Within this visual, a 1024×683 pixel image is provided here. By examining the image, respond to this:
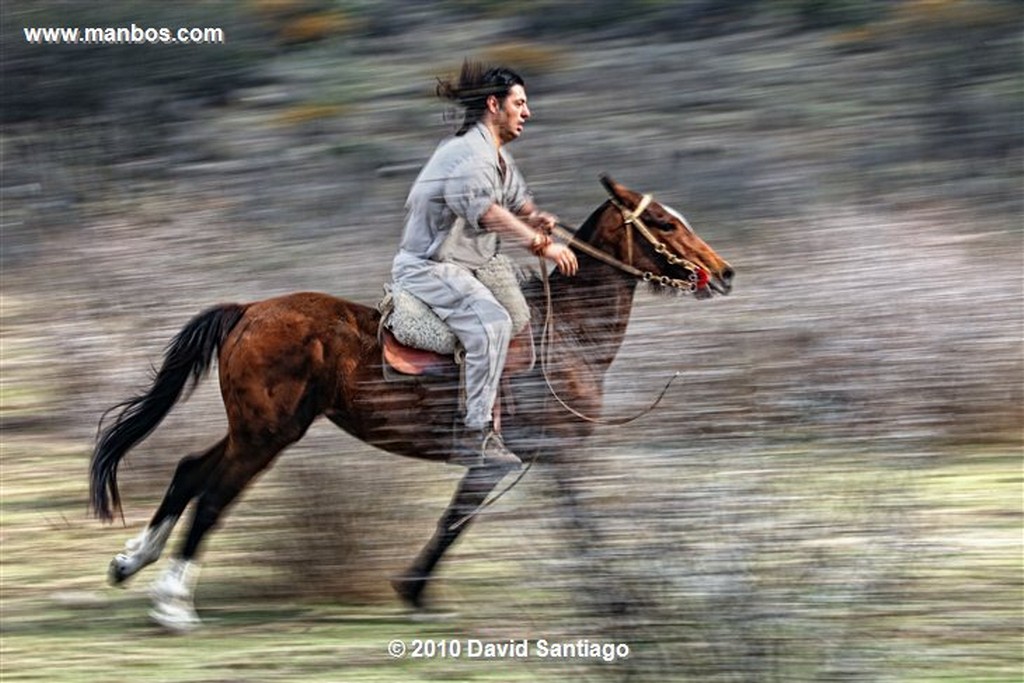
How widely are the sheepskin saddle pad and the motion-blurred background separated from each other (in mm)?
383

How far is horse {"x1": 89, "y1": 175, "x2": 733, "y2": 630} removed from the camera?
22.2ft

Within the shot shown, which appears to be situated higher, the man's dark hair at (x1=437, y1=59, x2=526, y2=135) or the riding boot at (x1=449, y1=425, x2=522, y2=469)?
the man's dark hair at (x1=437, y1=59, x2=526, y2=135)

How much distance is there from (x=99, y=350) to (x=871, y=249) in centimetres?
371

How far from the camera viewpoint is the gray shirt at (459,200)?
665cm

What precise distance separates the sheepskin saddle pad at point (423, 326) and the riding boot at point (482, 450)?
12.3 inches

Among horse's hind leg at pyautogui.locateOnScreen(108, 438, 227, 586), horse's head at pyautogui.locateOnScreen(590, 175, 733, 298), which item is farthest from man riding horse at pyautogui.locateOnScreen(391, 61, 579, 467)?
horse's hind leg at pyautogui.locateOnScreen(108, 438, 227, 586)

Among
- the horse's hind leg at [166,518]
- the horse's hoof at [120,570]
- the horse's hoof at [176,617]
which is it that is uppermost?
the horse's hind leg at [166,518]

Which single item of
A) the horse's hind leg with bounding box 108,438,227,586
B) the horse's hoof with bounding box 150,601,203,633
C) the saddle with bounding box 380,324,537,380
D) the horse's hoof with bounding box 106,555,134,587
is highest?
the saddle with bounding box 380,324,537,380

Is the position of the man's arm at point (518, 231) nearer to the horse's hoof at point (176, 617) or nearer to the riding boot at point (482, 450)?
the riding boot at point (482, 450)

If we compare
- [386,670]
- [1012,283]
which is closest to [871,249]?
[1012,283]

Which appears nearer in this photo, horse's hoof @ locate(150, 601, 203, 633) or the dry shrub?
horse's hoof @ locate(150, 601, 203, 633)

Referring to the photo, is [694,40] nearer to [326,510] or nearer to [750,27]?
[750,27]

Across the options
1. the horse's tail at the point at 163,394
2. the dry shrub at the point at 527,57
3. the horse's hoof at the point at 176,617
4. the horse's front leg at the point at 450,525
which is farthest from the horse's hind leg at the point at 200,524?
the dry shrub at the point at 527,57

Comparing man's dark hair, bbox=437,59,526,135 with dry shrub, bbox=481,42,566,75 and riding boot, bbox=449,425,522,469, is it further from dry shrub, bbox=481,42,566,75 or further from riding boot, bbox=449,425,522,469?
dry shrub, bbox=481,42,566,75
